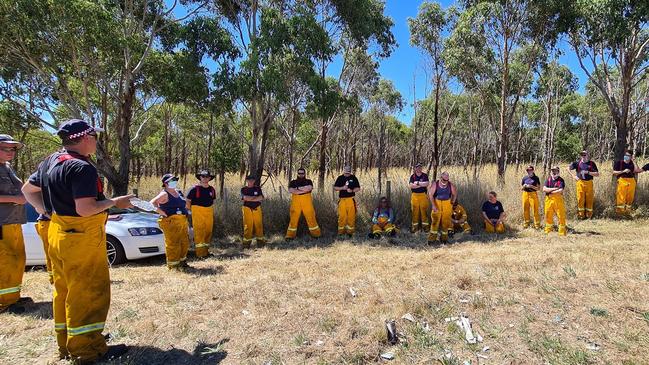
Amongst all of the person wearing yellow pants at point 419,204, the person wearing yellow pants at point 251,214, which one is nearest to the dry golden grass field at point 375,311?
the person wearing yellow pants at point 251,214

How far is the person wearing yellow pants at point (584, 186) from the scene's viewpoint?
32.7 feet

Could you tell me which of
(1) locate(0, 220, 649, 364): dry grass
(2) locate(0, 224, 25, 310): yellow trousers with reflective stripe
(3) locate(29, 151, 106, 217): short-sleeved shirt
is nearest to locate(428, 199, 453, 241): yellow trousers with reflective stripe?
(1) locate(0, 220, 649, 364): dry grass

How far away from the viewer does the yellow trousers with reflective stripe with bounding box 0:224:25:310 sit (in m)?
4.18

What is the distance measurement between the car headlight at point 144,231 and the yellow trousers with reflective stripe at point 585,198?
9.76m

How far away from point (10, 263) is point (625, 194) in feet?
39.6

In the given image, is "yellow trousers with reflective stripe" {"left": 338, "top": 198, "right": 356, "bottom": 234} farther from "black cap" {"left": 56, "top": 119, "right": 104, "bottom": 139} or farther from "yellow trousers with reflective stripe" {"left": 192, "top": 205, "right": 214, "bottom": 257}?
"black cap" {"left": 56, "top": 119, "right": 104, "bottom": 139}

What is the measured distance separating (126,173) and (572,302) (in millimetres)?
9652

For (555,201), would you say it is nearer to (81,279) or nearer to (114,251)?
(114,251)

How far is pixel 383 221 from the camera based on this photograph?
9477 millimetres

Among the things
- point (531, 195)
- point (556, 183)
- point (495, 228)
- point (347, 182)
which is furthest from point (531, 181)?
point (347, 182)

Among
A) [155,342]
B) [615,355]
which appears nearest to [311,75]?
[155,342]

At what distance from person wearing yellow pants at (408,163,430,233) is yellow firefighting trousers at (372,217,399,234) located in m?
0.63

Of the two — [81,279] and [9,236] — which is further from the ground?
[9,236]

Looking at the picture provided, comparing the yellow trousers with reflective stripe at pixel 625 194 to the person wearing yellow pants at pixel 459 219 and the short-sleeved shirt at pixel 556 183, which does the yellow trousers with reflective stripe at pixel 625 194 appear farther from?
the person wearing yellow pants at pixel 459 219
